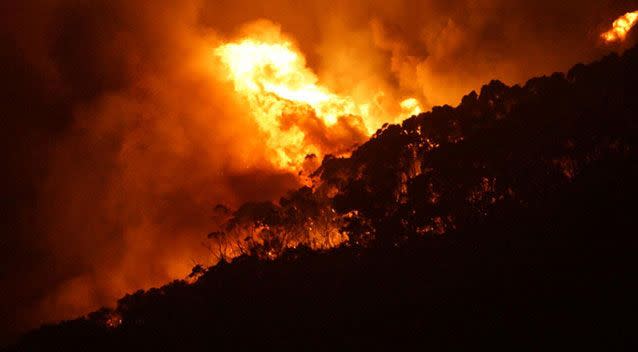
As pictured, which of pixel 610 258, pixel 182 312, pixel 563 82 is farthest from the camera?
pixel 182 312

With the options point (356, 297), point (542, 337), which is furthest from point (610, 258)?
point (356, 297)

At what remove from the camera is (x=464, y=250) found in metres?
23.8

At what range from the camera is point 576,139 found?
24.4 m

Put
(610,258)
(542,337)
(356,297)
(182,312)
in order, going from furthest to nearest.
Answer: (182,312) → (356,297) → (610,258) → (542,337)

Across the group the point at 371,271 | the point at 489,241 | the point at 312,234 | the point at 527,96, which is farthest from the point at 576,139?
the point at 312,234

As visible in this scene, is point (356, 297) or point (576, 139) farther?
point (576, 139)

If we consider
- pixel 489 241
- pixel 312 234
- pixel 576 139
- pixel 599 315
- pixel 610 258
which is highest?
pixel 312 234

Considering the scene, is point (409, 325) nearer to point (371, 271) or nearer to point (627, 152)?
point (371, 271)

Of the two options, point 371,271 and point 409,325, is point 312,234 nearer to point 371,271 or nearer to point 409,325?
point 371,271

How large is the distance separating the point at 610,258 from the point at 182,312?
2143cm

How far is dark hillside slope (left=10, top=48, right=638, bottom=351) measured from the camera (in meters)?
17.0

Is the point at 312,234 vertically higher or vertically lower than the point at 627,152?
higher

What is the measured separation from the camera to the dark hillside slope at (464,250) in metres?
17.0

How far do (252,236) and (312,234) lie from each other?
4.21 meters
